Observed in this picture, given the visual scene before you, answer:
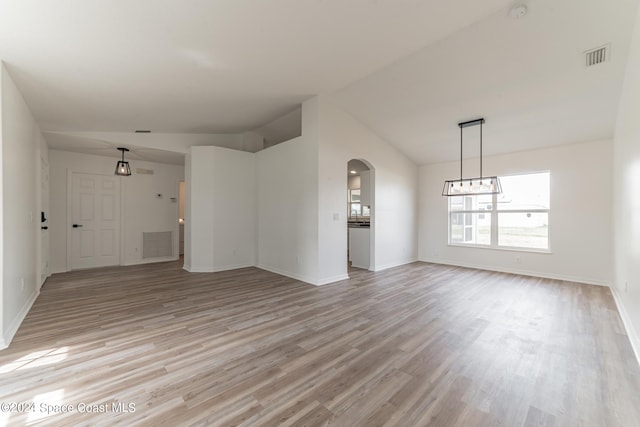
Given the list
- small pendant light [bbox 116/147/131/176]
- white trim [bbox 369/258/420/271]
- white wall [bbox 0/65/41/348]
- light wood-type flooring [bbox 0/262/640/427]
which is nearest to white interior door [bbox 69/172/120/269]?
small pendant light [bbox 116/147/131/176]

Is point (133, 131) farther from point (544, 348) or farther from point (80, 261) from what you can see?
point (544, 348)

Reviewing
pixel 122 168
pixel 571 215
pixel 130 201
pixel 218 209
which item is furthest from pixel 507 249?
pixel 130 201

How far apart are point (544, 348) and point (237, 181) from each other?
5.69 metres

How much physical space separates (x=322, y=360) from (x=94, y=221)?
6666mm

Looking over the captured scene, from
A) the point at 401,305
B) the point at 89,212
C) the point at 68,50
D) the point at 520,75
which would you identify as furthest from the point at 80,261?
the point at 520,75

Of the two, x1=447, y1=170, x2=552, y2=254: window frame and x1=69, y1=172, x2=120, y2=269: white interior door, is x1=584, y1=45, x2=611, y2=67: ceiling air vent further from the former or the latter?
x1=69, y1=172, x2=120, y2=269: white interior door

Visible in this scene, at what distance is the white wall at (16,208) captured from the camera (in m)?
2.51

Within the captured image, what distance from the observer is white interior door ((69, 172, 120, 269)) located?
591 cm

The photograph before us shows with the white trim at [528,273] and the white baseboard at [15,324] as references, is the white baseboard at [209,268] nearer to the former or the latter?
the white baseboard at [15,324]

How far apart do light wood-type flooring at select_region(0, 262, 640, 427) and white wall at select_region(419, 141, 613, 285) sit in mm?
1076

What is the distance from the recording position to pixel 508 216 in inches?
228

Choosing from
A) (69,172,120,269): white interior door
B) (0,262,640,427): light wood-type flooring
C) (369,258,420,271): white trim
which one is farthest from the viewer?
(69,172,120,269): white interior door

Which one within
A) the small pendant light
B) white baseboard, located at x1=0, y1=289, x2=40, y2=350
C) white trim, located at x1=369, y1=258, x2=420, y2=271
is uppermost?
the small pendant light

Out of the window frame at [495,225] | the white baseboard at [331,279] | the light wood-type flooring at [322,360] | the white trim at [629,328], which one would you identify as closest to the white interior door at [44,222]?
the light wood-type flooring at [322,360]
